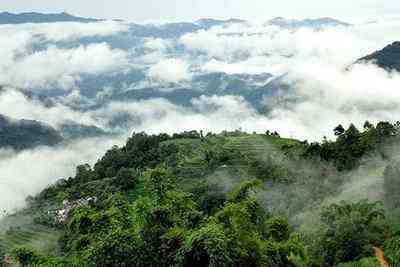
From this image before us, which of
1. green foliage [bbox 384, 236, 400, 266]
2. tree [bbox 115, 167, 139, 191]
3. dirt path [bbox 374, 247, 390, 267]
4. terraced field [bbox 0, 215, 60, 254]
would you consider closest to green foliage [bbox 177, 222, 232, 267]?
green foliage [bbox 384, 236, 400, 266]

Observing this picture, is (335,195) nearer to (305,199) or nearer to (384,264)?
(305,199)

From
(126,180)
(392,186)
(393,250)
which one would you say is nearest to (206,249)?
(393,250)

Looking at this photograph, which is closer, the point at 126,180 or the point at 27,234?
the point at 27,234

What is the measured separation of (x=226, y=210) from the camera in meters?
17.8

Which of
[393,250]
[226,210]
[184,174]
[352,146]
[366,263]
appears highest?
[226,210]

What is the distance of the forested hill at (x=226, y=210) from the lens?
16.8 m

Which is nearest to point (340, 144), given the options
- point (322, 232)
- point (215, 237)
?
point (322, 232)

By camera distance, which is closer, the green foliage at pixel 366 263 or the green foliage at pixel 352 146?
the green foliage at pixel 366 263

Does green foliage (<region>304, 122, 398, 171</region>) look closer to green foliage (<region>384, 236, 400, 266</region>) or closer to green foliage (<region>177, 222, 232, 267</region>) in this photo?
green foliage (<region>384, 236, 400, 266</region>)

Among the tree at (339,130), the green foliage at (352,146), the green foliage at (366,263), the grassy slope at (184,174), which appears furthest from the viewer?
the grassy slope at (184,174)

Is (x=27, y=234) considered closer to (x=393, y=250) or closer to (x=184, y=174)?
(x=184, y=174)

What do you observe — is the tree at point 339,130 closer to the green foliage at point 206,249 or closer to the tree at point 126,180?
the tree at point 126,180

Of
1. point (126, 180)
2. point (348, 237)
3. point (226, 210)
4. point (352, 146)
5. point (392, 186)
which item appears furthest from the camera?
point (126, 180)

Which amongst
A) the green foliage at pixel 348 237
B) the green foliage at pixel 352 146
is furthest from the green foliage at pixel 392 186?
the green foliage at pixel 352 146
